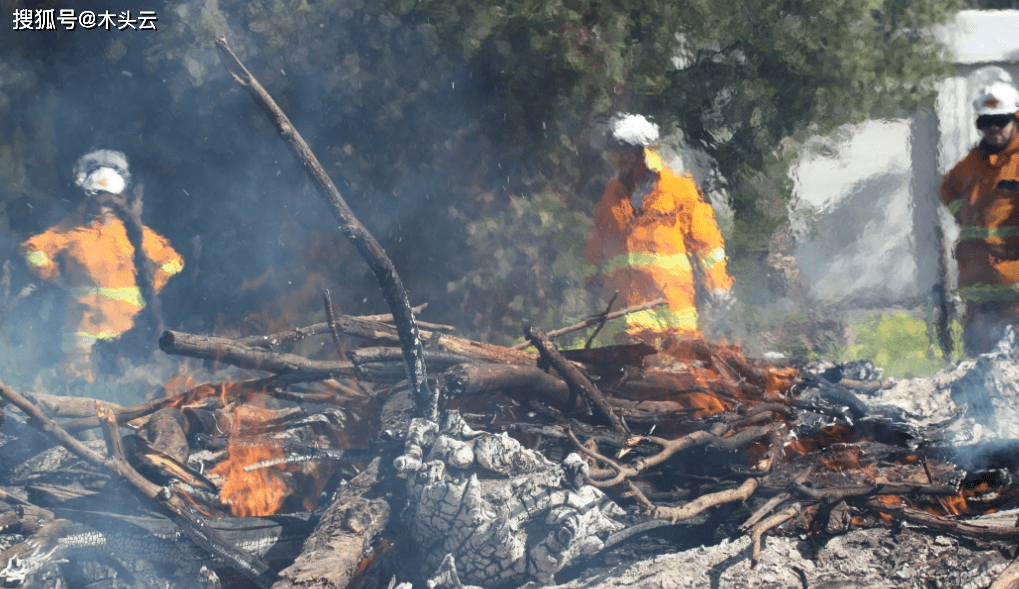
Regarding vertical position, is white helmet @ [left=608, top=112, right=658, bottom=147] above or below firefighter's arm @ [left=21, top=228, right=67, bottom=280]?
above

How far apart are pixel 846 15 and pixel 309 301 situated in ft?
18.0

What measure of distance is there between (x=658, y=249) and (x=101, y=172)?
517 cm

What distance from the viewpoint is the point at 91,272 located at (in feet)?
21.5

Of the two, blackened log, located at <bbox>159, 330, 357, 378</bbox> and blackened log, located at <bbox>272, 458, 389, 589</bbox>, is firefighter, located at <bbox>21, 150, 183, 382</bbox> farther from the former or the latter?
blackened log, located at <bbox>272, 458, 389, 589</bbox>

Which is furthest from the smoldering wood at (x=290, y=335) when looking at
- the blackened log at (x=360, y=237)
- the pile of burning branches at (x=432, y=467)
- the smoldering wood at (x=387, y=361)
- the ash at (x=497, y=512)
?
the ash at (x=497, y=512)

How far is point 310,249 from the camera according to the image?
653 centimetres

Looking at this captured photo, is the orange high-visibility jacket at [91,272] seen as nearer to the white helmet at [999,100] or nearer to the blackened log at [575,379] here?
the blackened log at [575,379]

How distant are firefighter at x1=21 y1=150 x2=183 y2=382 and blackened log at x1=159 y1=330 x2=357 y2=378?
3.20 m

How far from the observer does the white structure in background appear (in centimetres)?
636

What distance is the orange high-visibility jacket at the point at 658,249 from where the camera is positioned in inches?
217

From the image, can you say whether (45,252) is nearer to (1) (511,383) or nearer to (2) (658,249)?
(1) (511,383)

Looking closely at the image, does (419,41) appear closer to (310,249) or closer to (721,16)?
(310,249)

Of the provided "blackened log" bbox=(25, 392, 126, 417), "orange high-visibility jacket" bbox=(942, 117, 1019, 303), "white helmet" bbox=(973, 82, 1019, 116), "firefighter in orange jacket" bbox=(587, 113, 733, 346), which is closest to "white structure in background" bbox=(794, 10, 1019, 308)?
"white helmet" bbox=(973, 82, 1019, 116)

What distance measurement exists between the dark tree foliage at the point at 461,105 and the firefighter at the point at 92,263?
37 centimetres
